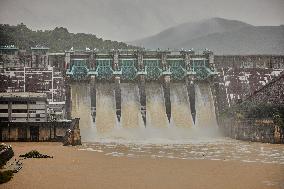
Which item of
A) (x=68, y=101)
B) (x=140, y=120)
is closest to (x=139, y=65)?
(x=140, y=120)

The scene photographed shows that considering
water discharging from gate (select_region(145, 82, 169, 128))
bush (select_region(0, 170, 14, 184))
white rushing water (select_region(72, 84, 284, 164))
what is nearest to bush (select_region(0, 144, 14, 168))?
bush (select_region(0, 170, 14, 184))

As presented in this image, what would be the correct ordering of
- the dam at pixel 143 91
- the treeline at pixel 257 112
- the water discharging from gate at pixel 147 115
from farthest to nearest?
the dam at pixel 143 91
the water discharging from gate at pixel 147 115
the treeline at pixel 257 112

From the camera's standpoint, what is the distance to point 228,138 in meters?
41.6

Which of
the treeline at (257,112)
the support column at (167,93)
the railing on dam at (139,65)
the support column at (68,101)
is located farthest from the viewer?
the railing on dam at (139,65)

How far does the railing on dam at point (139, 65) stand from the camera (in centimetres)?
4716

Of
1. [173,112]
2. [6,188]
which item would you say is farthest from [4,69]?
[6,188]

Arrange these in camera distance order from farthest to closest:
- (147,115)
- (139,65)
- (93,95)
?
(139,65)
(93,95)
(147,115)

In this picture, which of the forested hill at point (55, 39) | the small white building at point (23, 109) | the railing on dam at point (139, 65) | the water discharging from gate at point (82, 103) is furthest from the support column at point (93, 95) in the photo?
the forested hill at point (55, 39)

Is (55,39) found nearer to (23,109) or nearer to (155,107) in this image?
(155,107)

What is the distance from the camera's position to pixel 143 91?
45.8 m

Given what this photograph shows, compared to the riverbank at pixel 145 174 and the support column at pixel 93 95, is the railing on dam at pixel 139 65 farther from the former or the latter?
the riverbank at pixel 145 174

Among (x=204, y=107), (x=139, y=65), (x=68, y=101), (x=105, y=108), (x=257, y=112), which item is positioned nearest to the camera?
(x=257, y=112)

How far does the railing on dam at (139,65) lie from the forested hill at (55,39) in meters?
51.5

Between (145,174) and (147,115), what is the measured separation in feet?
94.5
